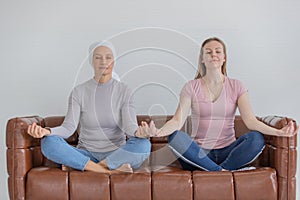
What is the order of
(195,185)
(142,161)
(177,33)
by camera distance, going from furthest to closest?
1. (177,33)
2. (142,161)
3. (195,185)

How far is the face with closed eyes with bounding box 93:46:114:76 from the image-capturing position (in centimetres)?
250

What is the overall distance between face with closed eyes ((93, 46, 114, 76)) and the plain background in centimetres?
39

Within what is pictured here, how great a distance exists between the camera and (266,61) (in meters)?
2.94

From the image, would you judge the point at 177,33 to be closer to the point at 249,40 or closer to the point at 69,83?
the point at 249,40

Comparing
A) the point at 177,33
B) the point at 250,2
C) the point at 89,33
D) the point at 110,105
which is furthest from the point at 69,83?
the point at 250,2

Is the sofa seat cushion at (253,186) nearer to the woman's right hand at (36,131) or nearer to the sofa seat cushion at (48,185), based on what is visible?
the sofa seat cushion at (48,185)

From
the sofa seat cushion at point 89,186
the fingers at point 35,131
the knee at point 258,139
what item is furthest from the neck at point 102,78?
the knee at point 258,139

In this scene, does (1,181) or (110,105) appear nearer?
(110,105)

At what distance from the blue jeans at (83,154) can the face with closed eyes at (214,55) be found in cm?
57

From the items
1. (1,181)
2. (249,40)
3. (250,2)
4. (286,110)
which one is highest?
(250,2)

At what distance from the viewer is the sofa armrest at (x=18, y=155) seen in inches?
86.4

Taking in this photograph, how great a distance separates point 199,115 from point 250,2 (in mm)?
916

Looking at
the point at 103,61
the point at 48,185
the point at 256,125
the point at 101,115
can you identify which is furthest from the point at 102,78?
the point at 256,125

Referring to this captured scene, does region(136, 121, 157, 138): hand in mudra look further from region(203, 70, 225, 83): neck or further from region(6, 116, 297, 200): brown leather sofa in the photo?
region(203, 70, 225, 83): neck
